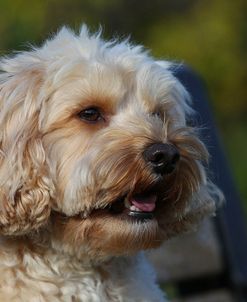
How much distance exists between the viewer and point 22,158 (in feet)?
15.3

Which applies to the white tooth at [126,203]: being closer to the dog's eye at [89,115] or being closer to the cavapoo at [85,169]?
the cavapoo at [85,169]

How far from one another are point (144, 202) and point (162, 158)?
25cm

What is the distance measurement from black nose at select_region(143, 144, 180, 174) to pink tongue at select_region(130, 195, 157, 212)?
0.18m

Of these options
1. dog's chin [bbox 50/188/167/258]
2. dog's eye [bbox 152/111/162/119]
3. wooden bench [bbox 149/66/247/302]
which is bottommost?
wooden bench [bbox 149/66/247/302]

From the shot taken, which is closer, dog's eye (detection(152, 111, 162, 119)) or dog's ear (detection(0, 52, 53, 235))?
dog's ear (detection(0, 52, 53, 235))

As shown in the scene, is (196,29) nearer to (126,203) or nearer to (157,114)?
(157,114)

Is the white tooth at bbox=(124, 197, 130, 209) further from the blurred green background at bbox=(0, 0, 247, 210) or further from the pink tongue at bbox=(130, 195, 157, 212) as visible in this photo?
the blurred green background at bbox=(0, 0, 247, 210)

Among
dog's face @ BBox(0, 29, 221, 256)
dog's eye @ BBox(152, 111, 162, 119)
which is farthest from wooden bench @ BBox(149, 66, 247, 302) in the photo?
dog's face @ BBox(0, 29, 221, 256)

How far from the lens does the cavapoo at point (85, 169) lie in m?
4.55

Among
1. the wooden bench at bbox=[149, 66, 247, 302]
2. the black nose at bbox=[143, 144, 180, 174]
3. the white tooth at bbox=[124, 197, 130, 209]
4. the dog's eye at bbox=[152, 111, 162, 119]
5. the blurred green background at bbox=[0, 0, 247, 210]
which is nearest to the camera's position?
the black nose at bbox=[143, 144, 180, 174]

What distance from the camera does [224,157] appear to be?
281 inches

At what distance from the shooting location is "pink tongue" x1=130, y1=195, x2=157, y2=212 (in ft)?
15.2

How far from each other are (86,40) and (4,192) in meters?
0.79

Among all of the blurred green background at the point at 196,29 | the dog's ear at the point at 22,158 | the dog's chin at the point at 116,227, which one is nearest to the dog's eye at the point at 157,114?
the dog's chin at the point at 116,227
